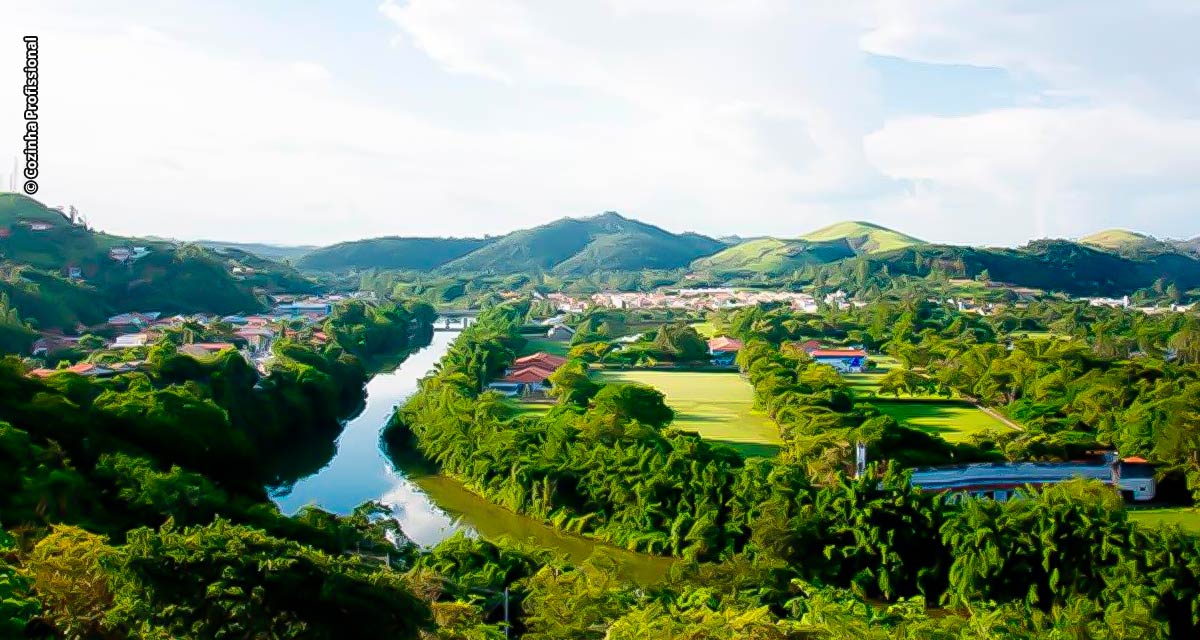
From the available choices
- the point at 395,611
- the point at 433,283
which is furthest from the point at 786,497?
the point at 433,283

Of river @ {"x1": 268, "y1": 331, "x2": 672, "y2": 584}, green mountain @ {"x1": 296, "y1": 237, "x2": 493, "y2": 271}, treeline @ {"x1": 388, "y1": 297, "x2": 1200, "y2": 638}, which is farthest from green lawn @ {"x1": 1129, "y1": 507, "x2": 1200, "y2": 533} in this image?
green mountain @ {"x1": 296, "y1": 237, "x2": 493, "y2": 271}

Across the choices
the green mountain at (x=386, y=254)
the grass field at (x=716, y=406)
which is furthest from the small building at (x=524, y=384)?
the green mountain at (x=386, y=254)

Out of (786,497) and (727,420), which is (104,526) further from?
(727,420)

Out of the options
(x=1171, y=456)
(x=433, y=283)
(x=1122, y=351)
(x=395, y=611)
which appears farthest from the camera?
(x=433, y=283)

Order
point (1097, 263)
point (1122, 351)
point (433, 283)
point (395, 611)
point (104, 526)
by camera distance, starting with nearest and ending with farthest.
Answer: point (395, 611)
point (104, 526)
point (1122, 351)
point (433, 283)
point (1097, 263)

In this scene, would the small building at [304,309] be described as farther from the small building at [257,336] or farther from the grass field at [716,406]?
the grass field at [716,406]

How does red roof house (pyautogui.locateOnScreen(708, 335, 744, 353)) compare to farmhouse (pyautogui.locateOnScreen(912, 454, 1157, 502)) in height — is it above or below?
above

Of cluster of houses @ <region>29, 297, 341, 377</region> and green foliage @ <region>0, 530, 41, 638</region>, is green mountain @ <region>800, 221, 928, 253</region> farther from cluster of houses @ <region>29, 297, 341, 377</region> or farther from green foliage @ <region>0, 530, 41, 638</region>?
green foliage @ <region>0, 530, 41, 638</region>
